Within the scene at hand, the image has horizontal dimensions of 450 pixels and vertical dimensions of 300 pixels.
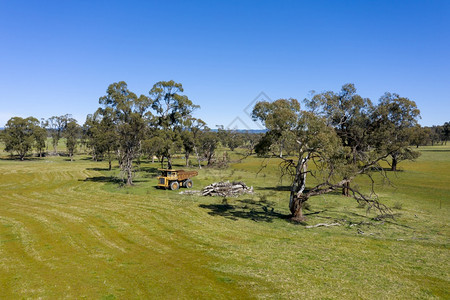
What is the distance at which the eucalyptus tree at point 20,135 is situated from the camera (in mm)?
85250

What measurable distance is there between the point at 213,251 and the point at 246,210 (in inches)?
419

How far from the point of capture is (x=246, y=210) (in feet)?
82.5

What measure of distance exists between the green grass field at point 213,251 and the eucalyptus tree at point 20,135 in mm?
74258

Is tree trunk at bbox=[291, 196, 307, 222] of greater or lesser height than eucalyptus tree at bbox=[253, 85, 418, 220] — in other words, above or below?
below

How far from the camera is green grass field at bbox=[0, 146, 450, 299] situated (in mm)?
10742

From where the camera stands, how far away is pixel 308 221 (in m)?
21.5

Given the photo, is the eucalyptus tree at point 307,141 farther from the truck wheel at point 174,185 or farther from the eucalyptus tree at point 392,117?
the truck wheel at point 174,185

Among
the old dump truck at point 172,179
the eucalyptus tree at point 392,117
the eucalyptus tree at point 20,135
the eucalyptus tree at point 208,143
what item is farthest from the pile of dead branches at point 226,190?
the eucalyptus tree at point 20,135

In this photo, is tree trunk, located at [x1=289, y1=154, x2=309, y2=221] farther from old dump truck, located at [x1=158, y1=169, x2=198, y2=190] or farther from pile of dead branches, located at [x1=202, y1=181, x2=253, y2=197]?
old dump truck, located at [x1=158, y1=169, x2=198, y2=190]

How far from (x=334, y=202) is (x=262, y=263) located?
748 inches

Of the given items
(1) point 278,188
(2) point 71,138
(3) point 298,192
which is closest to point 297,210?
(3) point 298,192

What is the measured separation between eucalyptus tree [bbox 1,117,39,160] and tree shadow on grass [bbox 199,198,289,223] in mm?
87717

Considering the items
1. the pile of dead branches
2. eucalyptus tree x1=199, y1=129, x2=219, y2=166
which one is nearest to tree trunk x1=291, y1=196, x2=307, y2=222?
the pile of dead branches

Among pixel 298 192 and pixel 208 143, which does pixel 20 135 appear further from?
pixel 298 192
